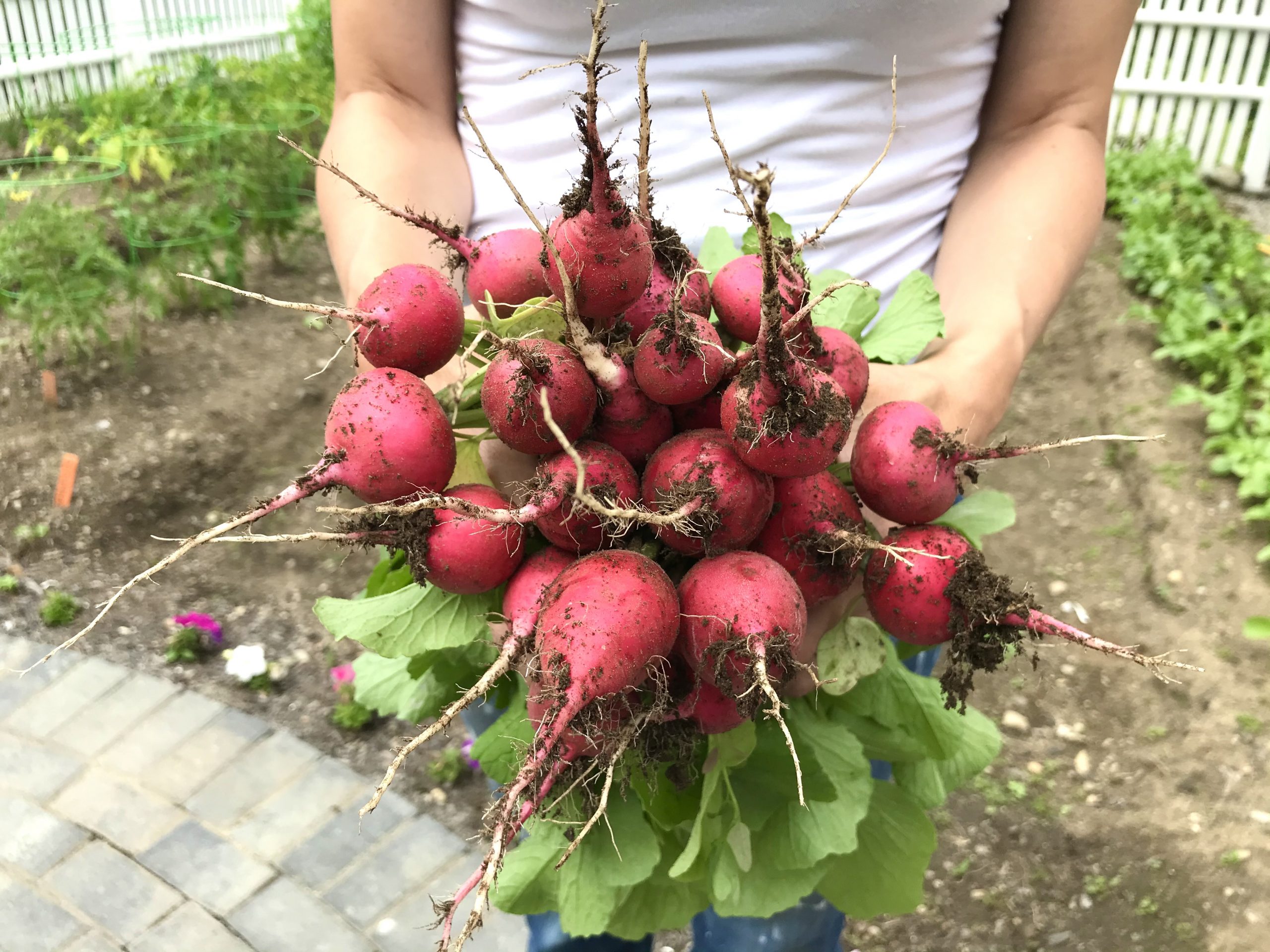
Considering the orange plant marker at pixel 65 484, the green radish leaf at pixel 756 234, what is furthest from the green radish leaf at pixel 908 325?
the orange plant marker at pixel 65 484

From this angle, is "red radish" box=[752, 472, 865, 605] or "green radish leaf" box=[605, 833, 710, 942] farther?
"green radish leaf" box=[605, 833, 710, 942]

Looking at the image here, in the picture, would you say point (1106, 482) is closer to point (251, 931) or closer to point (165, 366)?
point (251, 931)

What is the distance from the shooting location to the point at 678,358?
0.93 m

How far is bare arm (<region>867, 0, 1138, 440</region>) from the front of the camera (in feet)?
4.44

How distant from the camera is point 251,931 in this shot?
220 cm

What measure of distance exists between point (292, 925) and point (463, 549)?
5.59 feet

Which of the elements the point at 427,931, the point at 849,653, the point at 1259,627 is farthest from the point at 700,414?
the point at 1259,627

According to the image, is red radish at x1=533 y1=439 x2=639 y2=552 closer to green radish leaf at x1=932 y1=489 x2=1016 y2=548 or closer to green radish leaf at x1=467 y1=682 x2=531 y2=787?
green radish leaf at x1=467 y1=682 x2=531 y2=787

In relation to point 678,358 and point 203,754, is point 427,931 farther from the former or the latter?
point 678,358

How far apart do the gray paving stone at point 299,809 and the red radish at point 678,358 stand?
6.45 feet

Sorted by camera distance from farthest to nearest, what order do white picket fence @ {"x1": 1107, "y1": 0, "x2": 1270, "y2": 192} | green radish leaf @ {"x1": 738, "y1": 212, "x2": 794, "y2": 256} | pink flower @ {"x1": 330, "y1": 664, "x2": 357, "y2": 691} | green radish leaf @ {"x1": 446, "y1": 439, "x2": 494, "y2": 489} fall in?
white picket fence @ {"x1": 1107, "y1": 0, "x2": 1270, "y2": 192} → pink flower @ {"x1": 330, "y1": 664, "x2": 357, "y2": 691} → green radish leaf @ {"x1": 738, "y1": 212, "x2": 794, "y2": 256} → green radish leaf @ {"x1": 446, "y1": 439, "x2": 494, "y2": 489}

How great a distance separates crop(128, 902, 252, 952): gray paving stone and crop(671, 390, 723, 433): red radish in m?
1.82

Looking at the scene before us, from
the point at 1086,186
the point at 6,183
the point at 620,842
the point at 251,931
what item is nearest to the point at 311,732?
the point at 251,931

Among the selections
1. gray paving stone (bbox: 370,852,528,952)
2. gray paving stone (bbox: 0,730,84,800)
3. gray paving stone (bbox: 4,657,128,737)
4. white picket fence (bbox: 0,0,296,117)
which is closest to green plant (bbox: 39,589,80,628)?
gray paving stone (bbox: 4,657,128,737)
